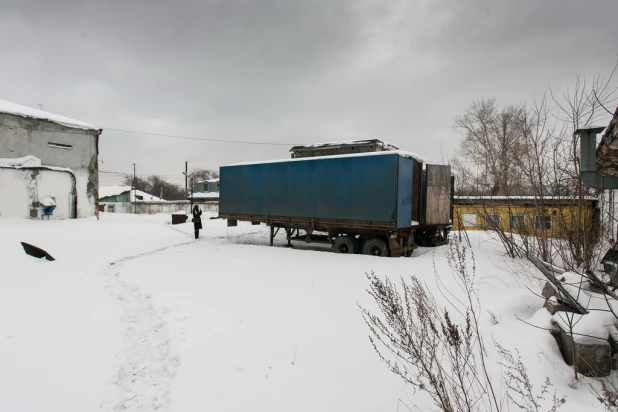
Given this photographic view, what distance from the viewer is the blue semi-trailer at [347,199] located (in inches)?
388

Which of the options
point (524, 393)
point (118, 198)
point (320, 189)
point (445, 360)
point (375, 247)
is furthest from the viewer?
point (118, 198)

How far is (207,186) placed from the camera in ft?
163

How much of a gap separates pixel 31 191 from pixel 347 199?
49.8 feet

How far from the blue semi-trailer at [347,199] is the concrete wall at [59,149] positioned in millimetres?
11392

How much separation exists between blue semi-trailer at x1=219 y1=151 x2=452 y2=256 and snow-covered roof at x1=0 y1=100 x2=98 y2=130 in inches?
472

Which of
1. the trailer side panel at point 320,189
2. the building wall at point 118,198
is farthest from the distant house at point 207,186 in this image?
the trailer side panel at point 320,189

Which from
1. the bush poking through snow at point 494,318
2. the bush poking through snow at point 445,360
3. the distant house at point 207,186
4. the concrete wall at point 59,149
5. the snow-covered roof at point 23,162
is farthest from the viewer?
the distant house at point 207,186

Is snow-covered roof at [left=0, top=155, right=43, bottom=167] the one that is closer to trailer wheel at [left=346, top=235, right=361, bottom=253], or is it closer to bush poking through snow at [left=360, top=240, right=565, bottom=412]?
trailer wheel at [left=346, top=235, right=361, bottom=253]

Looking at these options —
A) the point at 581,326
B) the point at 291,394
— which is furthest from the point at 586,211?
the point at 291,394

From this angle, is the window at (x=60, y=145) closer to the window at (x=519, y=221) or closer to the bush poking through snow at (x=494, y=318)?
the window at (x=519, y=221)

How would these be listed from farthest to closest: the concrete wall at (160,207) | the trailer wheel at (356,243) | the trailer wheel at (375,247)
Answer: the concrete wall at (160,207) < the trailer wheel at (356,243) < the trailer wheel at (375,247)

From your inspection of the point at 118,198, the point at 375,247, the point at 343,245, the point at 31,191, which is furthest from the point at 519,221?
the point at 118,198

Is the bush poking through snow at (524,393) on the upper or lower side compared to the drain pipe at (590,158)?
lower

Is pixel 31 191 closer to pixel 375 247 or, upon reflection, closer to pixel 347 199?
pixel 347 199
